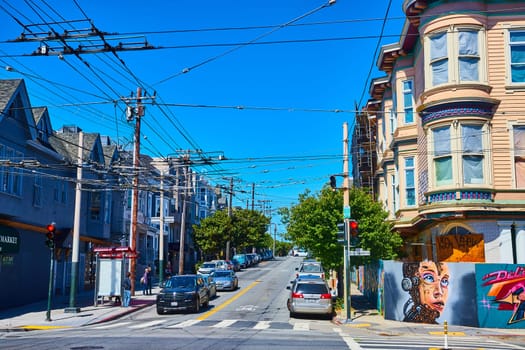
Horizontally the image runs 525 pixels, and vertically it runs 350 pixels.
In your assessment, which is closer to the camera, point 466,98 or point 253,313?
point 466,98

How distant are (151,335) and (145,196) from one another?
36655 millimetres

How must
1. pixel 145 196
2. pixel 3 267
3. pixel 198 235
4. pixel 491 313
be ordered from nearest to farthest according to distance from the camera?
pixel 491 313 → pixel 3 267 → pixel 145 196 → pixel 198 235

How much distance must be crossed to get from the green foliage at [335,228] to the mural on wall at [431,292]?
2.95 meters

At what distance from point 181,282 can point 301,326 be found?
25.6 feet

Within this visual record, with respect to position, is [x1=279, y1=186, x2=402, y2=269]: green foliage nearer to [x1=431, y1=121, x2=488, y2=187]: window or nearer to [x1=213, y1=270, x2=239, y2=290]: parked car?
[x1=431, y1=121, x2=488, y2=187]: window

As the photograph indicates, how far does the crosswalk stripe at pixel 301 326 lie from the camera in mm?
20312

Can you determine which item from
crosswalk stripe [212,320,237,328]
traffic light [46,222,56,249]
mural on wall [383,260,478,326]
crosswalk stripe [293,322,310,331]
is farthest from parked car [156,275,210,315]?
mural on wall [383,260,478,326]

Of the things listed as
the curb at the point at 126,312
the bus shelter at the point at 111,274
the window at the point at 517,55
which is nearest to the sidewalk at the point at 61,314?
the curb at the point at 126,312

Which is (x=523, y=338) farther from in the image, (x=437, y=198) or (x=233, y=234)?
(x=233, y=234)

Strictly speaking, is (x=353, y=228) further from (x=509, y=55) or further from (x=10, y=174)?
(x=10, y=174)

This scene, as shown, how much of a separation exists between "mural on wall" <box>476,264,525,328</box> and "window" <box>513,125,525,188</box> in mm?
3581

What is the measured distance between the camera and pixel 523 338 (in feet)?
61.1

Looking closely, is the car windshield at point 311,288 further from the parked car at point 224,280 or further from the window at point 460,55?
the parked car at point 224,280

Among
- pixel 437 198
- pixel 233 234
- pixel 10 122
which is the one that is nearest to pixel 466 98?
pixel 437 198
